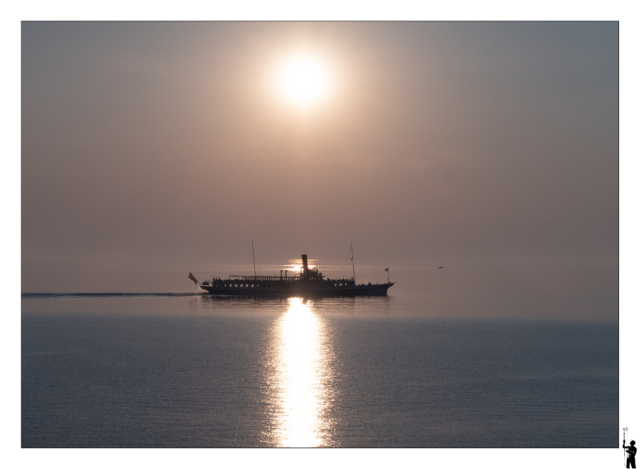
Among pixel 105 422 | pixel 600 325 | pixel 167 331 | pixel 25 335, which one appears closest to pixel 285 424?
pixel 105 422

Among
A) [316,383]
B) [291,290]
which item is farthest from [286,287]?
[316,383]

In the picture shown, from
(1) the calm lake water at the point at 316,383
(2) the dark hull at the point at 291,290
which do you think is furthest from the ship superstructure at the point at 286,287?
(1) the calm lake water at the point at 316,383

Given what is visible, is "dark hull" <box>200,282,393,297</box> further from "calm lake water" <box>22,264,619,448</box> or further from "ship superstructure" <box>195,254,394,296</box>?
"calm lake water" <box>22,264,619,448</box>

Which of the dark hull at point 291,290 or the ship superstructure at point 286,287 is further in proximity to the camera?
the ship superstructure at point 286,287

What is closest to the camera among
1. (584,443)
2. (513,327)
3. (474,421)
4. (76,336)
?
(584,443)

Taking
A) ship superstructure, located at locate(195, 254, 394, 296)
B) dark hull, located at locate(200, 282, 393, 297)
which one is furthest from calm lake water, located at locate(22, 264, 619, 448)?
ship superstructure, located at locate(195, 254, 394, 296)

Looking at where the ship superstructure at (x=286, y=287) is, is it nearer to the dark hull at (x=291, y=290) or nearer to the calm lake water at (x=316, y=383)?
the dark hull at (x=291, y=290)

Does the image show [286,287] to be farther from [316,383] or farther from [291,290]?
[316,383]
